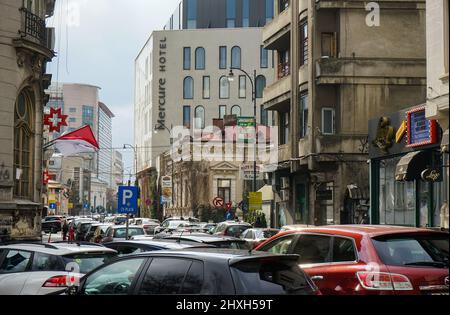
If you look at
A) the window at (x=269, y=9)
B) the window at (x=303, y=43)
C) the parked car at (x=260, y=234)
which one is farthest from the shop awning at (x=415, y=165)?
the window at (x=269, y=9)

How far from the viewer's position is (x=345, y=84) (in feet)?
101

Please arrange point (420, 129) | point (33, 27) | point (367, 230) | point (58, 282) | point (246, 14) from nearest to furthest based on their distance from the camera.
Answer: point (367, 230), point (58, 282), point (420, 129), point (33, 27), point (246, 14)

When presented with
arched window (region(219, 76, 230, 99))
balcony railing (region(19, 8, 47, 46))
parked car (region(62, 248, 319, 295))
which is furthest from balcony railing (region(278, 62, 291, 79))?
arched window (region(219, 76, 230, 99))

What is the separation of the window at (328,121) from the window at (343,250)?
858 inches

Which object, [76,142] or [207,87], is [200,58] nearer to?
[207,87]

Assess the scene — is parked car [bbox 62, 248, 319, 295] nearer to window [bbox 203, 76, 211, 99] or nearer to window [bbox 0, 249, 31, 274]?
window [bbox 0, 249, 31, 274]

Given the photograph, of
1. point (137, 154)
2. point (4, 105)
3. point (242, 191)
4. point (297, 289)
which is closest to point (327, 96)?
point (4, 105)

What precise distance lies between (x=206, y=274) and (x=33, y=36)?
22228 mm

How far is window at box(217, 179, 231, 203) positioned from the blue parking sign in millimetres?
45942

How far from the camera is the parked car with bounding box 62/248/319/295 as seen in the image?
6.55 metres

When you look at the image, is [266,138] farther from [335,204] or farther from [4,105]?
[4,105]

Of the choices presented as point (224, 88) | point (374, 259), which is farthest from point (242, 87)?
point (374, 259)

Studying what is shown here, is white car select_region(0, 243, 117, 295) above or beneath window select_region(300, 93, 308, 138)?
beneath
